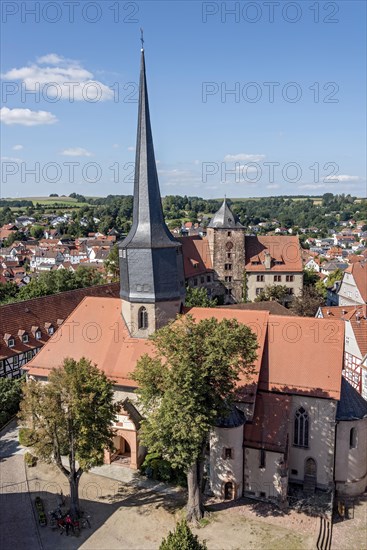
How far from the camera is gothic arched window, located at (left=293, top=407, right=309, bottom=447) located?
2880 centimetres

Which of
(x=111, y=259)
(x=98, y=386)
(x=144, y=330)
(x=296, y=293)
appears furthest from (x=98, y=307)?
(x=296, y=293)

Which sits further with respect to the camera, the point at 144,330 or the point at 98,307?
the point at 98,307

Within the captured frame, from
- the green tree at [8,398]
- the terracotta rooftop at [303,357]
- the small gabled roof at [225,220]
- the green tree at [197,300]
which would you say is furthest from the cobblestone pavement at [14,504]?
the small gabled roof at [225,220]

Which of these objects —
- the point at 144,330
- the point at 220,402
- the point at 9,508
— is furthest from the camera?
the point at 144,330

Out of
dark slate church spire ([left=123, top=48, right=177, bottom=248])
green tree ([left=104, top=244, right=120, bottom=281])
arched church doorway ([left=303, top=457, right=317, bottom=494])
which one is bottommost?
arched church doorway ([left=303, top=457, right=317, bottom=494])

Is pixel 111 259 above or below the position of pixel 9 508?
above

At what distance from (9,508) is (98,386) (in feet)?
30.4

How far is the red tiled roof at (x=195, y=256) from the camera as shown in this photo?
72.6 metres

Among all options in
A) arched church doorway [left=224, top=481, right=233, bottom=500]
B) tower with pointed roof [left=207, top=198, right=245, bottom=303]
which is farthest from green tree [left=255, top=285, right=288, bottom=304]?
arched church doorway [left=224, top=481, right=233, bottom=500]

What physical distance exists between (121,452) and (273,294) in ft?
147

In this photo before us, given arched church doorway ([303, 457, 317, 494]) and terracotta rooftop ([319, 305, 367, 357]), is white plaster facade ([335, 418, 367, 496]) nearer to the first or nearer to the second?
arched church doorway ([303, 457, 317, 494])

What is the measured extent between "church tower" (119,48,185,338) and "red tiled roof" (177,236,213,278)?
39980 millimetres

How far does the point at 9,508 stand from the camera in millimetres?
26859

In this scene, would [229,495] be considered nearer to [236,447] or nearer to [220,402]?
[236,447]
